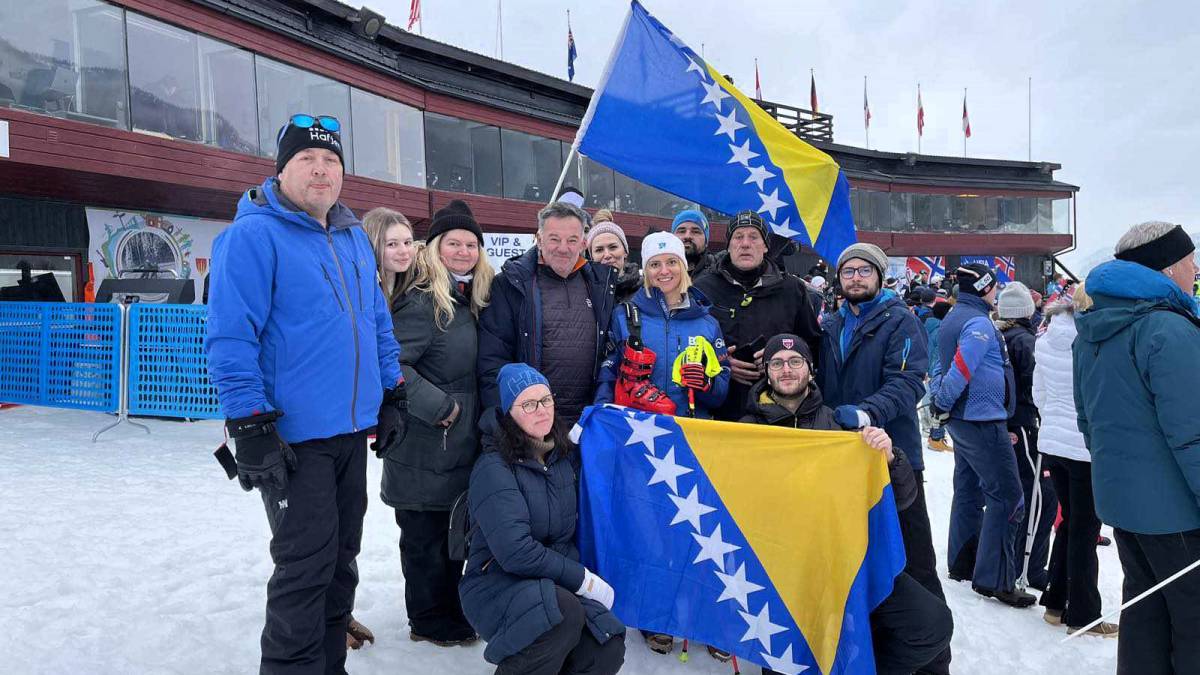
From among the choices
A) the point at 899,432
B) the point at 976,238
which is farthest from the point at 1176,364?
the point at 976,238

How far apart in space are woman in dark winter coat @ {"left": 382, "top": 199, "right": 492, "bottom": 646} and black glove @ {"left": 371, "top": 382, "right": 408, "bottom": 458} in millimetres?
209

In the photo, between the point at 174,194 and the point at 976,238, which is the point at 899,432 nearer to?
the point at 174,194

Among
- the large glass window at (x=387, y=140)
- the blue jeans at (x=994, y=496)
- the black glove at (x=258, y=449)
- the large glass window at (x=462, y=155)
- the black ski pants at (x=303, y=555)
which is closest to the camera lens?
the black glove at (x=258, y=449)

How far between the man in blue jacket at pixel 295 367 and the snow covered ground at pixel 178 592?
0.99 meters

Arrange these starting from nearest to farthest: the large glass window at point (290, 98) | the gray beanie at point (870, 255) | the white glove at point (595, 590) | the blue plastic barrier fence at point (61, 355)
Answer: the white glove at point (595, 590), the gray beanie at point (870, 255), the blue plastic barrier fence at point (61, 355), the large glass window at point (290, 98)

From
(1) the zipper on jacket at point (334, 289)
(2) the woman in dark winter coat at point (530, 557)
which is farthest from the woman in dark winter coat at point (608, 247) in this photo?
(1) the zipper on jacket at point (334, 289)

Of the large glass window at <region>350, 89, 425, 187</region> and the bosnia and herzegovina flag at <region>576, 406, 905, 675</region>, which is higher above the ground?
the large glass window at <region>350, 89, 425, 187</region>

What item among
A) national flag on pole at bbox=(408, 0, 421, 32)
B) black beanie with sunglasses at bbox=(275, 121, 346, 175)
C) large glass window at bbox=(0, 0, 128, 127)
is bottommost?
black beanie with sunglasses at bbox=(275, 121, 346, 175)

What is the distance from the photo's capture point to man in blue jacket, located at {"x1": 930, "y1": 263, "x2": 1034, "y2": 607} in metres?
4.82

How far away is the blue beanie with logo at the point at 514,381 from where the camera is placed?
3.24 m

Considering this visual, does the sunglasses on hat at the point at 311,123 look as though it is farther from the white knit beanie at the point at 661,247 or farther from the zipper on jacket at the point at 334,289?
the white knit beanie at the point at 661,247

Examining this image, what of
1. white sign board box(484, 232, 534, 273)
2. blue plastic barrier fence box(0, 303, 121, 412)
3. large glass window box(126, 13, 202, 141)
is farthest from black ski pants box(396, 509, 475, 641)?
large glass window box(126, 13, 202, 141)

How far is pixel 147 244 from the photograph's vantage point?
12961mm

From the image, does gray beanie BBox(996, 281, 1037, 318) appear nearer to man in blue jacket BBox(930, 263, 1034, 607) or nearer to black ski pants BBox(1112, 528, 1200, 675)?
man in blue jacket BBox(930, 263, 1034, 607)
